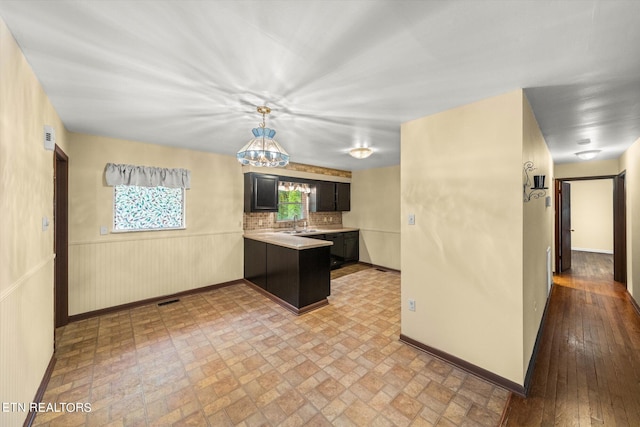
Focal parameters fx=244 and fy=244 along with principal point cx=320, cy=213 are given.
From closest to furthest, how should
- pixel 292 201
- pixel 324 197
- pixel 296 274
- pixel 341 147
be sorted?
1. pixel 296 274
2. pixel 341 147
3. pixel 292 201
4. pixel 324 197

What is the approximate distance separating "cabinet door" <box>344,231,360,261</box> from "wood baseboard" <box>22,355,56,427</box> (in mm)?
4704

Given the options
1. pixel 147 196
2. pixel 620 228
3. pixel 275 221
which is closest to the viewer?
pixel 147 196

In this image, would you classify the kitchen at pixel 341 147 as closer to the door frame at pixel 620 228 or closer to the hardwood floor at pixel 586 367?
the hardwood floor at pixel 586 367

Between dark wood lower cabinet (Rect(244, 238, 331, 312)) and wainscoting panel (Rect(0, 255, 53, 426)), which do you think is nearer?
wainscoting panel (Rect(0, 255, 53, 426))

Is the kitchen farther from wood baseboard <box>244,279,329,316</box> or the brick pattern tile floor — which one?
wood baseboard <box>244,279,329,316</box>

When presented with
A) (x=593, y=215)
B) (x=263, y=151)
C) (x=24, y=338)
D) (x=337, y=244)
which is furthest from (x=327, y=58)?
(x=593, y=215)

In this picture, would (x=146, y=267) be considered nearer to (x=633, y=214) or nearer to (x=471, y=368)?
(x=471, y=368)

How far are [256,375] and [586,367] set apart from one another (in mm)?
2959

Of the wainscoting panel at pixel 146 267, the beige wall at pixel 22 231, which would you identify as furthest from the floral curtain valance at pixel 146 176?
the beige wall at pixel 22 231

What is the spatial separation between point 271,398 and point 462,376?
1.60m

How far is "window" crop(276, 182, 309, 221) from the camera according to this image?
531cm

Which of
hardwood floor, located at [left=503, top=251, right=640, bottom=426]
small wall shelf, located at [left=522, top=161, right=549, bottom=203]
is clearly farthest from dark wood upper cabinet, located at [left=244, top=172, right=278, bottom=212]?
hardwood floor, located at [left=503, top=251, right=640, bottom=426]

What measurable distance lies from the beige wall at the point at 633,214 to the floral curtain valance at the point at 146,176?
640cm

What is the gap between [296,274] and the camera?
130 inches
